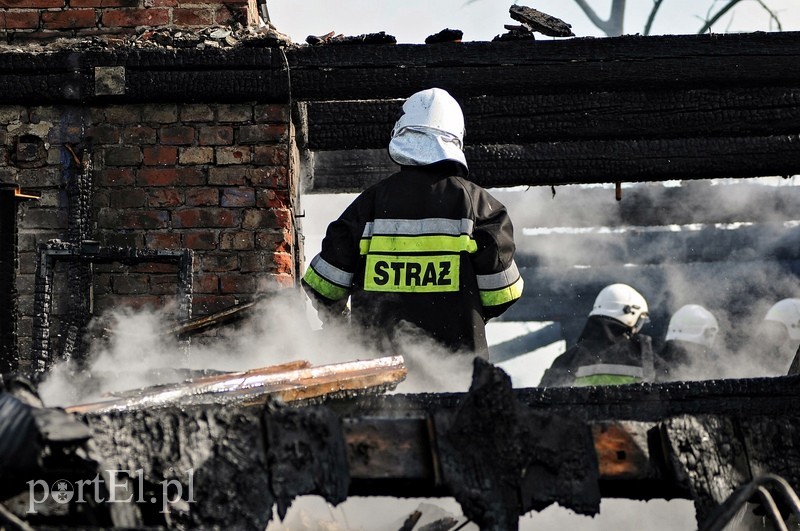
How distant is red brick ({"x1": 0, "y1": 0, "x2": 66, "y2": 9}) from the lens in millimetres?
5434

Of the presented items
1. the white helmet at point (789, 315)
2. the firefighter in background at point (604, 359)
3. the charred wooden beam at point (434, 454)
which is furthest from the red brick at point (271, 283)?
the white helmet at point (789, 315)

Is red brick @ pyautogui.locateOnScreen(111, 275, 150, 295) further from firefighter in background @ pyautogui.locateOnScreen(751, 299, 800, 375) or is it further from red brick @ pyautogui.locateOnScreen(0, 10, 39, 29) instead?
firefighter in background @ pyautogui.locateOnScreen(751, 299, 800, 375)

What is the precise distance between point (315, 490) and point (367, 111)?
3.41 meters

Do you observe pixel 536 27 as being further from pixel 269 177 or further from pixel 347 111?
pixel 269 177

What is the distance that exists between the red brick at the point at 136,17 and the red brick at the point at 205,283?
1284 mm

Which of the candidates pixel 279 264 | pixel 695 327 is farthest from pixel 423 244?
pixel 695 327

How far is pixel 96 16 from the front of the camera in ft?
17.9

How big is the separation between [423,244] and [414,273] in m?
0.12

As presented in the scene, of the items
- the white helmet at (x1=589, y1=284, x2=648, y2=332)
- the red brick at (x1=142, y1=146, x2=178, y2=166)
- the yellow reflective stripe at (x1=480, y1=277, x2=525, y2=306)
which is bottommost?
the white helmet at (x1=589, y1=284, x2=648, y2=332)

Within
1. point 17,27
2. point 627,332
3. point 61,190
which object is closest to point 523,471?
point 61,190

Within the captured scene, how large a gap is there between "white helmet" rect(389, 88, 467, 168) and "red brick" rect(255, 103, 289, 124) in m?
0.82


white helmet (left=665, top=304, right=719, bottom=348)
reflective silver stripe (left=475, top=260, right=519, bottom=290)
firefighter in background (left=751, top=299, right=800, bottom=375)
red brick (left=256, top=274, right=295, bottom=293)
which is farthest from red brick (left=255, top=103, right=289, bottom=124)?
white helmet (left=665, top=304, right=719, bottom=348)

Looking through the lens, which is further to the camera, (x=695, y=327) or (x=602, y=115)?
(x=695, y=327)

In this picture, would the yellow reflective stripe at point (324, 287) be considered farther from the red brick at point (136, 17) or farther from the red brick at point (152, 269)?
the red brick at point (136, 17)
